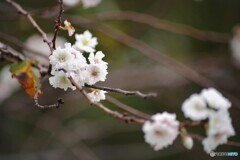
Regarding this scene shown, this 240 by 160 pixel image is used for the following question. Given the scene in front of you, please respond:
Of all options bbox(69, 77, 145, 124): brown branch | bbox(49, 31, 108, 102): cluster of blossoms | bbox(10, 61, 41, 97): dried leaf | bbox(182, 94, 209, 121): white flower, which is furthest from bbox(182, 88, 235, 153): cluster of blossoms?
bbox(10, 61, 41, 97): dried leaf

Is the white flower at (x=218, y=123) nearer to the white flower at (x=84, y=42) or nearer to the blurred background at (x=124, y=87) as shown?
the white flower at (x=84, y=42)

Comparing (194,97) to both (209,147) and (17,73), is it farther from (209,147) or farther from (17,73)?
(17,73)

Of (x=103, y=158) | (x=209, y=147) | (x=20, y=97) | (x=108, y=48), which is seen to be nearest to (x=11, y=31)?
(x=20, y=97)

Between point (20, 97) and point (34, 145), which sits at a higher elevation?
point (20, 97)

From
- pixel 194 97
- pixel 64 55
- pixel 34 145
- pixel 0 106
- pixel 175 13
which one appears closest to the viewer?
pixel 64 55

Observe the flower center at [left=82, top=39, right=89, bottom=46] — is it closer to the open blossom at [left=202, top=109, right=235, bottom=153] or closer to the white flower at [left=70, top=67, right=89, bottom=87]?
the white flower at [left=70, top=67, right=89, bottom=87]

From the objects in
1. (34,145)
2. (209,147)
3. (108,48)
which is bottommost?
(209,147)

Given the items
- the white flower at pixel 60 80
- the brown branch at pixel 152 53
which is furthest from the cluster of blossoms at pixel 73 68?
the brown branch at pixel 152 53
